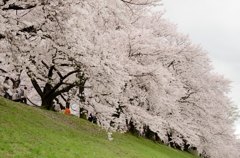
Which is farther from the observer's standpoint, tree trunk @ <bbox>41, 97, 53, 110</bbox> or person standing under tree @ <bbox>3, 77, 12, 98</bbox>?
tree trunk @ <bbox>41, 97, 53, 110</bbox>

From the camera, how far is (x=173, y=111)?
59.1 feet

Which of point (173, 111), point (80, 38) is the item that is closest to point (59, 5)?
point (80, 38)

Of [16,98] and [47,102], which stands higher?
[47,102]

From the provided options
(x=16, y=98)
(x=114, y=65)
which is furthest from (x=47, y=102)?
(x=114, y=65)

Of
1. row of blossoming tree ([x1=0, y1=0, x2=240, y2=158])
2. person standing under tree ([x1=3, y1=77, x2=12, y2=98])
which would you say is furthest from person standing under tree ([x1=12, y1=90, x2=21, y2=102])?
person standing under tree ([x1=3, y1=77, x2=12, y2=98])

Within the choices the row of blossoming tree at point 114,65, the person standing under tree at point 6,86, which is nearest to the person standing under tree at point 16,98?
the row of blossoming tree at point 114,65

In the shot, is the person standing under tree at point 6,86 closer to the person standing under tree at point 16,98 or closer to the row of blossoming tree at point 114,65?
the row of blossoming tree at point 114,65

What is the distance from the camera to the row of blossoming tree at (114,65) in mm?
7637

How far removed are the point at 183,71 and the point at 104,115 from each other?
42.0 feet

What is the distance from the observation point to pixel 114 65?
9.80 m

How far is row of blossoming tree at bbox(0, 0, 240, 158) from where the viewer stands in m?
7.64

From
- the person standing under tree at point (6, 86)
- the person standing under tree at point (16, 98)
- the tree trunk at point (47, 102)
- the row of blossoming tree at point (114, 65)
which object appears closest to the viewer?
the person standing under tree at point (6, 86)

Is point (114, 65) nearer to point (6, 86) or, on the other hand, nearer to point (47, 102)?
point (6, 86)

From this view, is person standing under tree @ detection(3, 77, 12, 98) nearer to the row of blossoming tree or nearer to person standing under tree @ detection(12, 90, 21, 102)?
the row of blossoming tree
